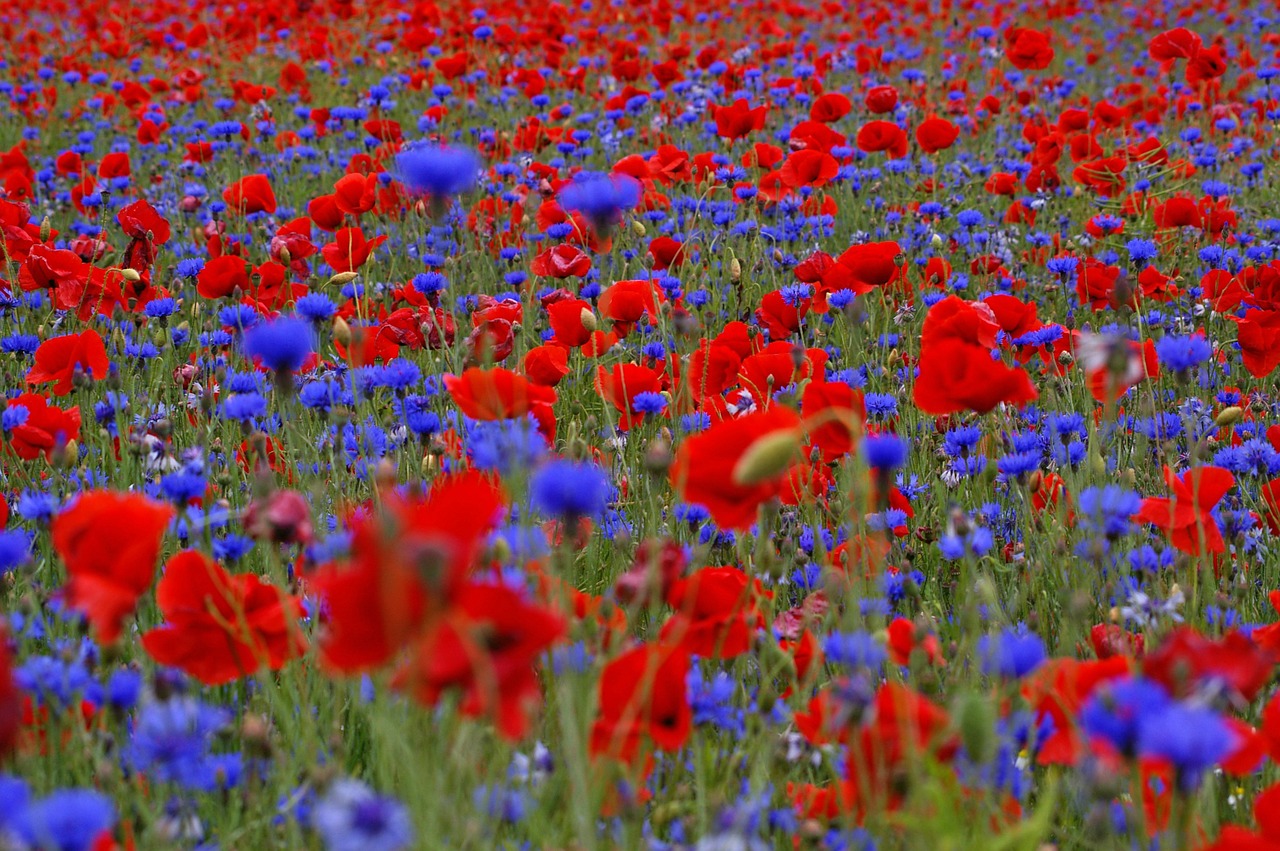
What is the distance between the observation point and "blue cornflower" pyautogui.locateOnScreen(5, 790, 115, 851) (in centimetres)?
85

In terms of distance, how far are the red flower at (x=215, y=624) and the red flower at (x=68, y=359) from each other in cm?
108

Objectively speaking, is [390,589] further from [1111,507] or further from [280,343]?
[1111,507]

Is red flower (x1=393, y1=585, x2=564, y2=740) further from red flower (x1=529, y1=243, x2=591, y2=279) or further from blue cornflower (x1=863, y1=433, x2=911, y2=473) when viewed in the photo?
red flower (x1=529, y1=243, x2=591, y2=279)

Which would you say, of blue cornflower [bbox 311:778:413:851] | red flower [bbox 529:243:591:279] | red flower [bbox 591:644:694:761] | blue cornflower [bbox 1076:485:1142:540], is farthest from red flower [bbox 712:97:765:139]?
blue cornflower [bbox 311:778:413:851]

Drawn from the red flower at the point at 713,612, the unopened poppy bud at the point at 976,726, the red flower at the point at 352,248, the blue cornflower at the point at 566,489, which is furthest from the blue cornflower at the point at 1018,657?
the red flower at the point at 352,248

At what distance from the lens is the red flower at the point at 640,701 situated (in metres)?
1.10

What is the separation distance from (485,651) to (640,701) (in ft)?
0.86

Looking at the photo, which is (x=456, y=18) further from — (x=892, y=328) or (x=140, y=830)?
(x=140, y=830)

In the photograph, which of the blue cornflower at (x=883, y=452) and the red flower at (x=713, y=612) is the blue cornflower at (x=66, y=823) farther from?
the blue cornflower at (x=883, y=452)

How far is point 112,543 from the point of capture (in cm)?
109

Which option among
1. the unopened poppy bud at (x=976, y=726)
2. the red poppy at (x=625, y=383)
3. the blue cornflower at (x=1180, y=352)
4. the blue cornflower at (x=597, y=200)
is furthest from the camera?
the red poppy at (x=625, y=383)

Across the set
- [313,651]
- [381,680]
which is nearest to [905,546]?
[313,651]

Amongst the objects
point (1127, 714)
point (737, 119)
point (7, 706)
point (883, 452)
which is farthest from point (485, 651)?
point (737, 119)

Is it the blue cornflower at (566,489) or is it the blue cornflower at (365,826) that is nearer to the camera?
the blue cornflower at (365,826)
